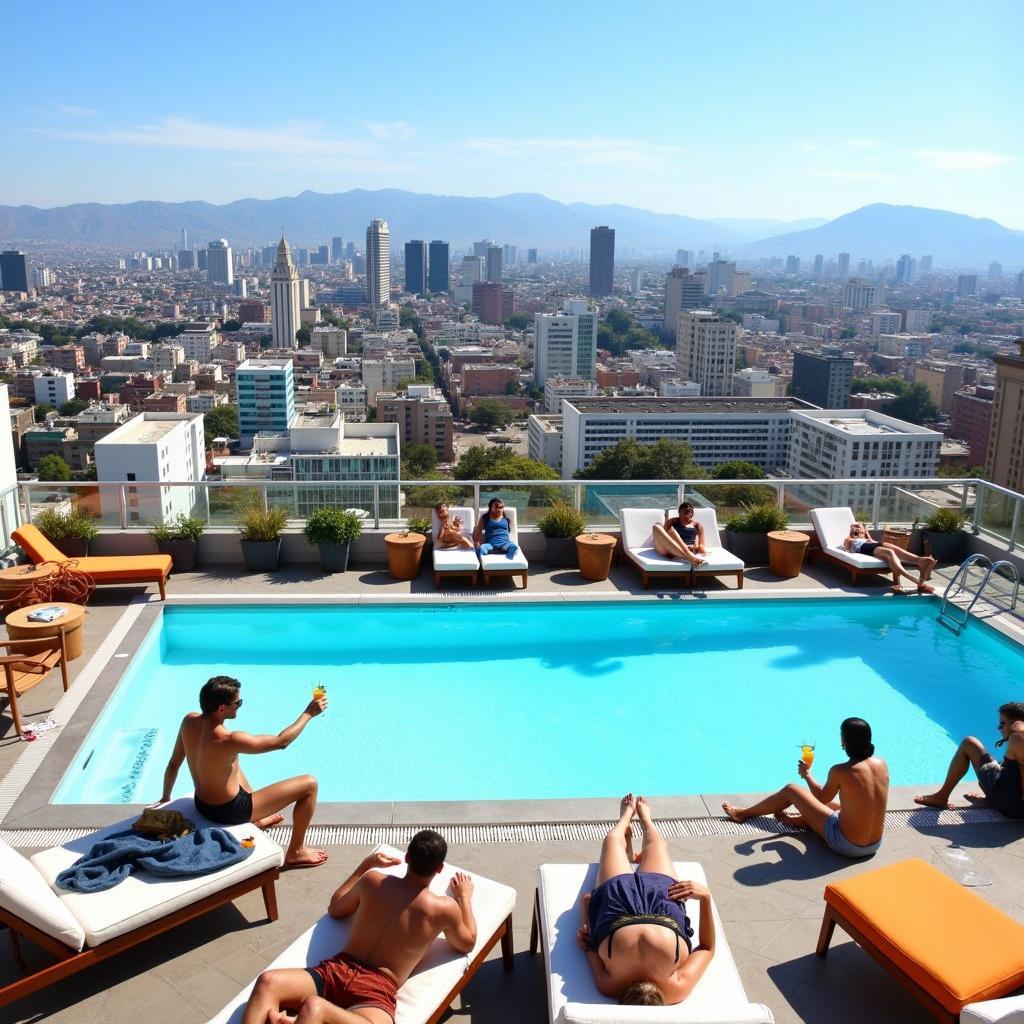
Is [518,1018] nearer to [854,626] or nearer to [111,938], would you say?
[111,938]

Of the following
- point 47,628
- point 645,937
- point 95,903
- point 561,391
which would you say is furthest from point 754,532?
point 561,391

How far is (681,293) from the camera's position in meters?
180

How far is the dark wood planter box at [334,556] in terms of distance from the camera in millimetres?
9016

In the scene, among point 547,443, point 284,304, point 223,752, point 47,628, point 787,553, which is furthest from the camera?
point 284,304

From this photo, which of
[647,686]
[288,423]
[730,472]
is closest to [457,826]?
[647,686]

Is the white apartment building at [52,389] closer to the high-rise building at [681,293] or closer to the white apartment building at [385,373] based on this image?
the white apartment building at [385,373]

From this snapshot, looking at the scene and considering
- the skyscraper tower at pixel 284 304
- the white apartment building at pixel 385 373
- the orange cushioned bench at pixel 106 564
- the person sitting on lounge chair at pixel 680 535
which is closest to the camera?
the orange cushioned bench at pixel 106 564

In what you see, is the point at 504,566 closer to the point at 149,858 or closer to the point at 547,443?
the point at 149,858

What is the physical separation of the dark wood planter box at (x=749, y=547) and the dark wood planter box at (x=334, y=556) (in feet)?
13.0

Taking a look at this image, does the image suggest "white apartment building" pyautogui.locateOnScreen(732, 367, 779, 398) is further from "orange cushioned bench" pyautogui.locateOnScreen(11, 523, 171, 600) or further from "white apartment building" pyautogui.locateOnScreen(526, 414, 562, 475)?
"orange cushioned bench" pyautogui.locateOnScreen(11, 523, 171, 600)

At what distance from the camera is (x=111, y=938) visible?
3.36 metres

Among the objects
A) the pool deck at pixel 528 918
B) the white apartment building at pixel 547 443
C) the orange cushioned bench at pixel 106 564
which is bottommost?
the white apartment building at pixel 547 443

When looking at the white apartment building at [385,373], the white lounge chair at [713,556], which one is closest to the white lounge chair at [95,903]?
the white lounge chair at [713,556]

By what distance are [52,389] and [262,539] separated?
94.0 meters
